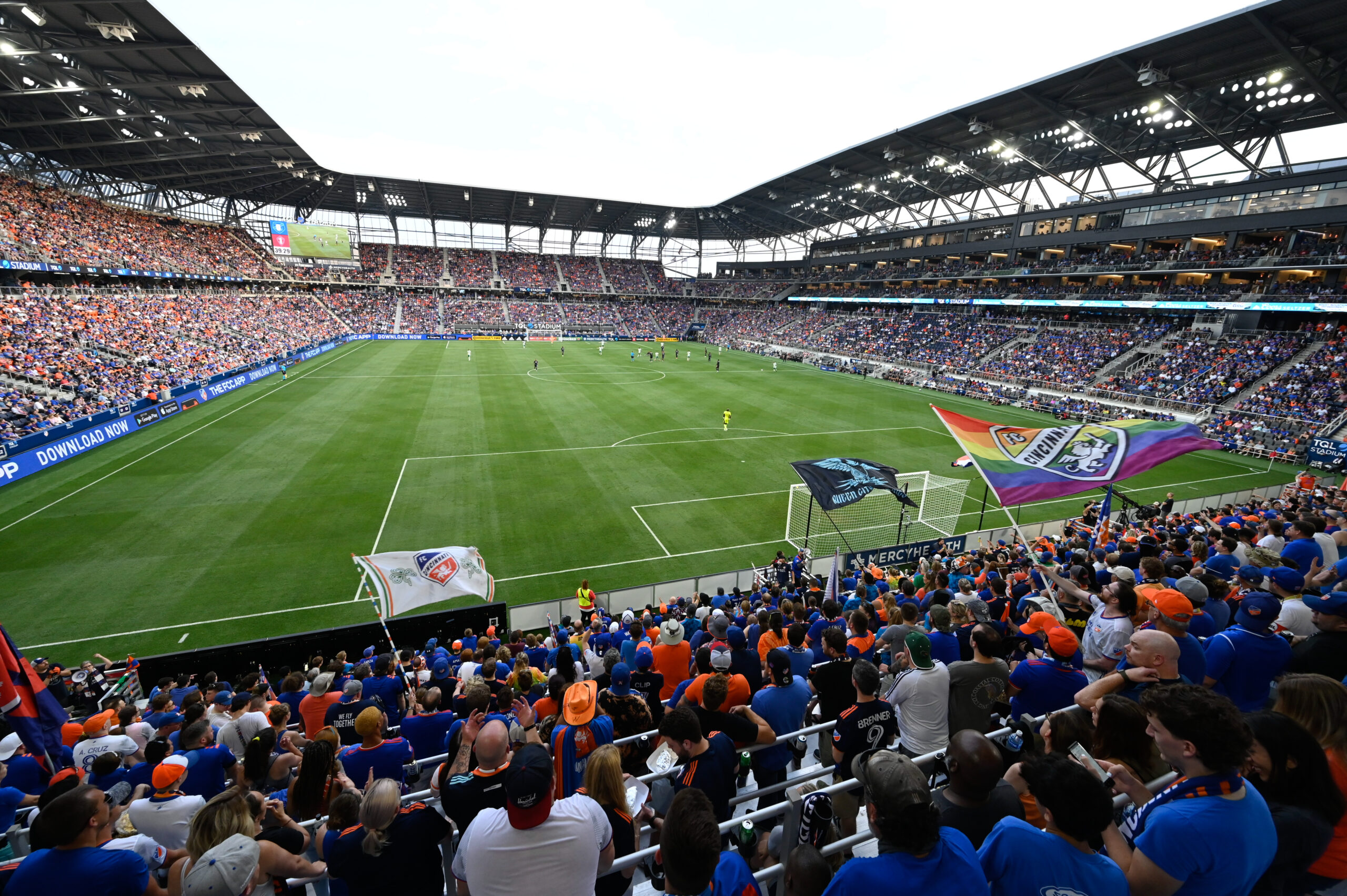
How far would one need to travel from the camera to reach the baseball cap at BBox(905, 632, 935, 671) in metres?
4.59

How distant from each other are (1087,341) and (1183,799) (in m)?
57.6

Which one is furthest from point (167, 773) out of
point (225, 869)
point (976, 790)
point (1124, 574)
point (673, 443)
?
point (673, 443)

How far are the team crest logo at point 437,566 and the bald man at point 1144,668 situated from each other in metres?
10.6

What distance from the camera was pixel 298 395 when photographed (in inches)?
1496

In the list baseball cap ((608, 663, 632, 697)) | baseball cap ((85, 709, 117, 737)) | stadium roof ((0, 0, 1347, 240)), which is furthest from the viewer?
stadium roof ((0, 0, 1347, 240))

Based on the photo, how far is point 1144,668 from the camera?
4188 mm

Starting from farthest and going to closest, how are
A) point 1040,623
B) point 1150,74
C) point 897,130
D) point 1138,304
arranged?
1. point 897,130
2. point 1138,304
3. point 1150,74
4. point 1040,623

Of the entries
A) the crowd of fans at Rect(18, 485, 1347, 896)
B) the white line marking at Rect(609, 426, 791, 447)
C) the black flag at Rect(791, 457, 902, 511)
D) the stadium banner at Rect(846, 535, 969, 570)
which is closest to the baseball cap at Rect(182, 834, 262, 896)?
the crowd of fans at Rect(18, 485, 1347, 896)

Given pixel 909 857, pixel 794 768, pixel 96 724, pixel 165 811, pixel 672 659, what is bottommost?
pixel 96 724

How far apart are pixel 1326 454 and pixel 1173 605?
3445 cm

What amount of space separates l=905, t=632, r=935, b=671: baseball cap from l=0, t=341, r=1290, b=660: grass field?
12.2m

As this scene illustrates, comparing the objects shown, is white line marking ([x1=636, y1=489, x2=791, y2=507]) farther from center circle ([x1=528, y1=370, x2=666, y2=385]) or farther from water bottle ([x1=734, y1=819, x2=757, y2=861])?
center circle ([x1=528, y1=370, x2=666, y2=385])

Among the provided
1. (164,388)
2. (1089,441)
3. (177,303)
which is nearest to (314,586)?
(1089,441)

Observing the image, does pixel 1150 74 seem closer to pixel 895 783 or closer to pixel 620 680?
pixel 620 680
